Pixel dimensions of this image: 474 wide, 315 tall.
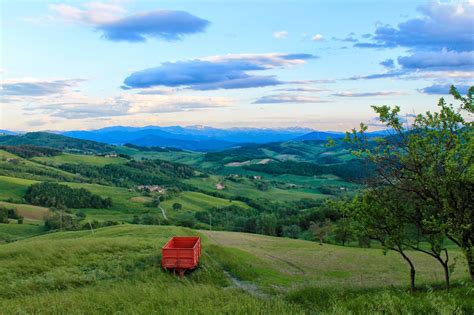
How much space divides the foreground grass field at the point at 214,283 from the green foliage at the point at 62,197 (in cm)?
12434

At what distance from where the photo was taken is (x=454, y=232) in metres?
16.6

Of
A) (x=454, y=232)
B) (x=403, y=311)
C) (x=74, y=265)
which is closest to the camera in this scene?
(x=403, y=311)

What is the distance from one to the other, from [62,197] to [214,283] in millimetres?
150068

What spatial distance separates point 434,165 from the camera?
55.7ft

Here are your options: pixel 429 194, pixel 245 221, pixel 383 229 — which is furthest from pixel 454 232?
pixel 245 221

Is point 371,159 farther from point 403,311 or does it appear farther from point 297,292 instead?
point 403,311

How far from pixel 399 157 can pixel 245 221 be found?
339 feet

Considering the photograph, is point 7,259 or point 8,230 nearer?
point 7,259

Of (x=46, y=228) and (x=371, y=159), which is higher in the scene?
(x=371, y=159)

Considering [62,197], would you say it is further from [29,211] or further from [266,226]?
[266,226]

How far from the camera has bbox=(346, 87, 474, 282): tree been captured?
54.7ft

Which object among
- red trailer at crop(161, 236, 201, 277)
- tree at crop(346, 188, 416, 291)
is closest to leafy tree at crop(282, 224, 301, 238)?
red trailer at crop(161, 236, 201, 277)

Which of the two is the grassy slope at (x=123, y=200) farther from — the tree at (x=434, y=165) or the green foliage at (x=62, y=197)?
the tree at (x=434, y=165)

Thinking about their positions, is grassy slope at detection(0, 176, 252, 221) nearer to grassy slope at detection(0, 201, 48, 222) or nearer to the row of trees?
grassy slope at detection(0, 201, 48, 222)
